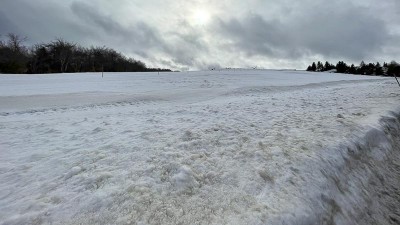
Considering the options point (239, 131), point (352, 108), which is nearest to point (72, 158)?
point (239, 131)

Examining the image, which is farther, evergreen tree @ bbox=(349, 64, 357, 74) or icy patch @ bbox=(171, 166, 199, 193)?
evergreen tree @ bbox=(349, 64, 357, 74)

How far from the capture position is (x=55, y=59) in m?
72.2

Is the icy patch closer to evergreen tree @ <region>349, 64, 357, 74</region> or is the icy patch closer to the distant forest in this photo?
the distant forest

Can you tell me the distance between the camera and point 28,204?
353cm

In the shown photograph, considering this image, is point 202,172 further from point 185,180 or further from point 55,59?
point 55,59

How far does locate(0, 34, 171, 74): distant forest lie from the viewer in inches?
2287

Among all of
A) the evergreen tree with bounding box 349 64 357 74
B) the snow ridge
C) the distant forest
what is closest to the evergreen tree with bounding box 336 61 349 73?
the evergreen tree with bounding box 349 64 357 74

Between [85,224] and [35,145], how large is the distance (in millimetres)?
3437

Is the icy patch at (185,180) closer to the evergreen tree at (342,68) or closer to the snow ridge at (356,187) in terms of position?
the snow ridge at (356,187)

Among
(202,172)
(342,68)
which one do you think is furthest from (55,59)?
(342,68)

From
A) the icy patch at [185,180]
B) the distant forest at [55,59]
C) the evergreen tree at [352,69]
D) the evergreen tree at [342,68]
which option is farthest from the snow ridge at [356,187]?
the evergreen tree at [342,68]

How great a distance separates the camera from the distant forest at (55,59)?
191 ft

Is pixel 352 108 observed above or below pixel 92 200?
above

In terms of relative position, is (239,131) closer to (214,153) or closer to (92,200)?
(214,153)
